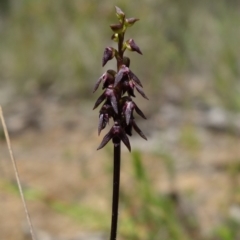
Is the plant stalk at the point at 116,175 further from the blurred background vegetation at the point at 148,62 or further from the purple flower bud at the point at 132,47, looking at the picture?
the blurred background vegetation at the point at 148,62

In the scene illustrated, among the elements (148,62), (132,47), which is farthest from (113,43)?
(132,47)

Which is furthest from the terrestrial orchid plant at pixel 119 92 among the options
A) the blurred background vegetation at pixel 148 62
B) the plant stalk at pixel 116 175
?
the blurred background vegetation at pixel 148 62

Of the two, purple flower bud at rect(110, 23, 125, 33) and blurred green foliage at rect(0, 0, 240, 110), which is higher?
blurred green foliage at rect(0, 0, 240, 110)

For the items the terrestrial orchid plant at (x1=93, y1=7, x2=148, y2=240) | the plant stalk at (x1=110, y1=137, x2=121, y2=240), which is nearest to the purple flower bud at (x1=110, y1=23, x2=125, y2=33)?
the terrestrial orchid plant at (x1=93, y1=7, x2=148, y2=240)

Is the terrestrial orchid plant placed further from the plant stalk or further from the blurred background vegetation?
the blurred background vegetation

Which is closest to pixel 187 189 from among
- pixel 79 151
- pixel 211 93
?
pixel 79 151

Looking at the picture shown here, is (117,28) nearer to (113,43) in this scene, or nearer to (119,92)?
(119,92)
